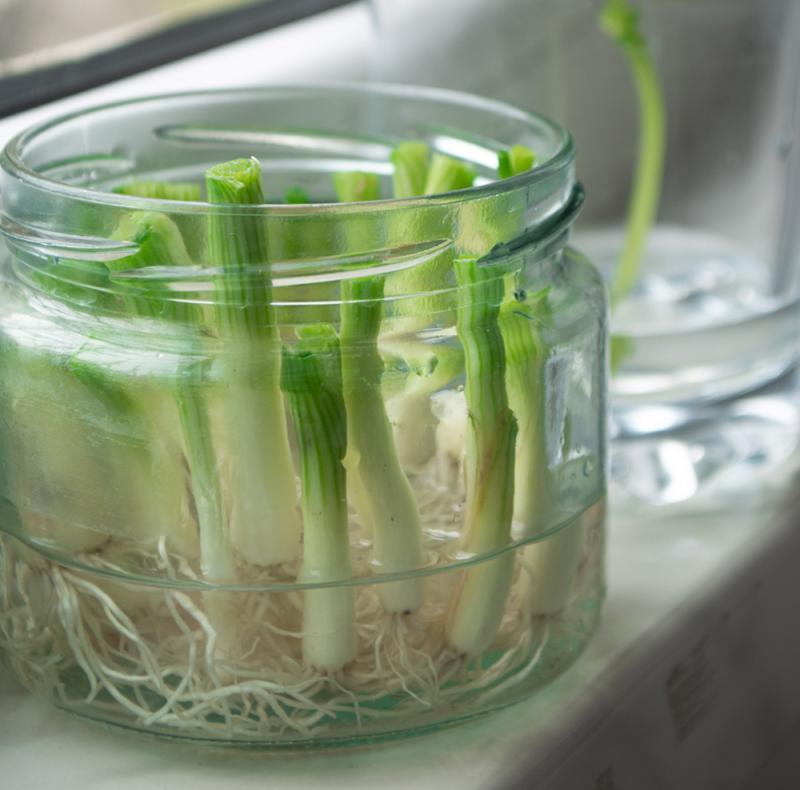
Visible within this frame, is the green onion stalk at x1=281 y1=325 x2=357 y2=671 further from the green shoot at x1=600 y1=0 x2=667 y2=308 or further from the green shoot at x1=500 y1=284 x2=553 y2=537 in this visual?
the green shoot at x1=600 y1=0 x2=667 y2=308

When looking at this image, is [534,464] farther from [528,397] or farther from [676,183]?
[676,183]

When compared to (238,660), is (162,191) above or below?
above

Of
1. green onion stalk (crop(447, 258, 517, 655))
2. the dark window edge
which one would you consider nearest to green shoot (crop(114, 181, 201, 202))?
green onion stalk (crop(447, 258, 517, 655))

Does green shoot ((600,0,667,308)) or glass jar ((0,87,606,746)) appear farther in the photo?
green shoot ((600,0,667,308))

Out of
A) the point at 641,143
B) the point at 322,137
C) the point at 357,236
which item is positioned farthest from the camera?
the point at 641,143

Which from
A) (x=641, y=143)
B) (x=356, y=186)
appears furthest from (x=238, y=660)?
(x=641, y=143)

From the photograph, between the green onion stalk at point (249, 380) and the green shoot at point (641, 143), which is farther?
the green shoot at point (641, 143)

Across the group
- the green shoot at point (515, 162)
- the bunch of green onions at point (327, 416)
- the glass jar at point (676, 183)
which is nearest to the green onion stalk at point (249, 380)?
the bunch of green onions at point (327, 416)

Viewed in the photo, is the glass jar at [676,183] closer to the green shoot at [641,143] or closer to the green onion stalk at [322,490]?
the green shoot at [641,143]

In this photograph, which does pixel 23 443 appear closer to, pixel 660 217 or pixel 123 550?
pixel 123 550
